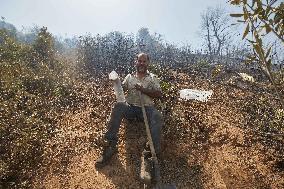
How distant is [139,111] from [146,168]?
1.06 metres

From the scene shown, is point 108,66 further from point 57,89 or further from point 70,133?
point 70,133

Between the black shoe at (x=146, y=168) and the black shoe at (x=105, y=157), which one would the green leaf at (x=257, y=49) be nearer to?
the black shoe at (x=146, y=168)

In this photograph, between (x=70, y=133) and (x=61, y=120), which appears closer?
(x=70, y=133)

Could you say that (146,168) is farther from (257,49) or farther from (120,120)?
(257,49)

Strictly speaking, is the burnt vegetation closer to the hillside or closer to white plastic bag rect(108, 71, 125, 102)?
the hillside

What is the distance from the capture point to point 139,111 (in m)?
4.83

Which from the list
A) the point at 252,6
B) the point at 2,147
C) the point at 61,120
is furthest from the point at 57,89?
the point at 252,6

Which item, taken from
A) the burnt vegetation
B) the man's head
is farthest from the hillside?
the man's head

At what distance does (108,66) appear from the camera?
1043cm

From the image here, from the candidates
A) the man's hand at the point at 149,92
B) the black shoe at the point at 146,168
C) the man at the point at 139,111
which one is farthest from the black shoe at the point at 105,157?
the man's hand at the point at 149,92

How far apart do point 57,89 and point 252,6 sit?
17.1ft

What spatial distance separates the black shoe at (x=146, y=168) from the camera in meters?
3.87

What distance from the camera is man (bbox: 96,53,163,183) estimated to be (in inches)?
170

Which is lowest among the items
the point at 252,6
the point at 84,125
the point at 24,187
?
the point at 24,187
